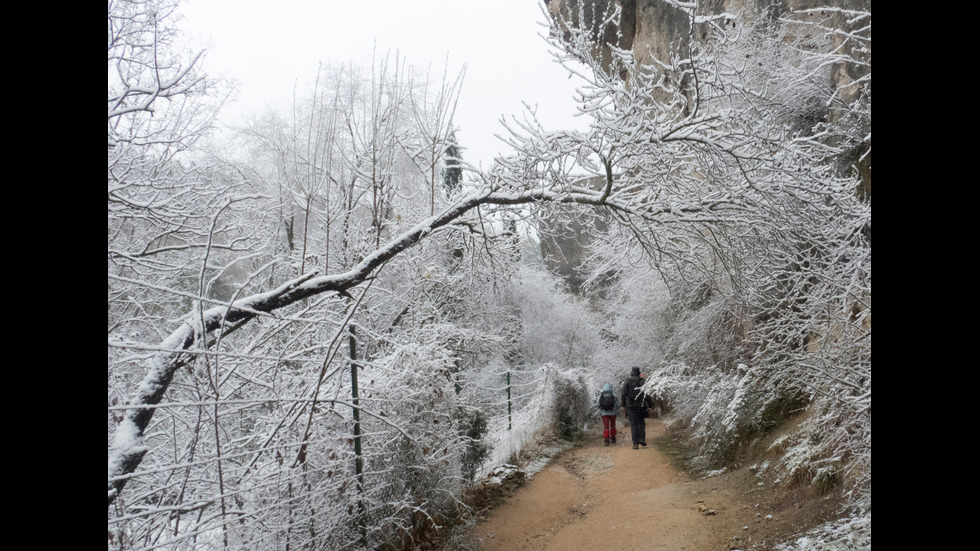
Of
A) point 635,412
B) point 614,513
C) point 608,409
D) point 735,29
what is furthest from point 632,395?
point 735,29

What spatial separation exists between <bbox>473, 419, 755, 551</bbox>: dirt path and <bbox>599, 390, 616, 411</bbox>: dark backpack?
1.70 m

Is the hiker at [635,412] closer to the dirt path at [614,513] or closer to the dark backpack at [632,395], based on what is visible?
the dark backpack at [632,395]

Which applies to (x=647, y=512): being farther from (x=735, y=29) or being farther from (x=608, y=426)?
(x=735, y=29)

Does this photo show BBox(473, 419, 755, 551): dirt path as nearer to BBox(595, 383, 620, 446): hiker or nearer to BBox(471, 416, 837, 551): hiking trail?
BBox(471, 416, 837, 551): hiking trail

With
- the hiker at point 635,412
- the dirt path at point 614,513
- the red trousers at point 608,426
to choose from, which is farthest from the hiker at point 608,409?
the dirt path at point 614,513

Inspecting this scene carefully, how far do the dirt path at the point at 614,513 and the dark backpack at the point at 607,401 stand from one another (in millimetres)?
1696

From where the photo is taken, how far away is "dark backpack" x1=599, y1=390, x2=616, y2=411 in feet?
32.0

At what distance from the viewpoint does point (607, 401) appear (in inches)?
386
